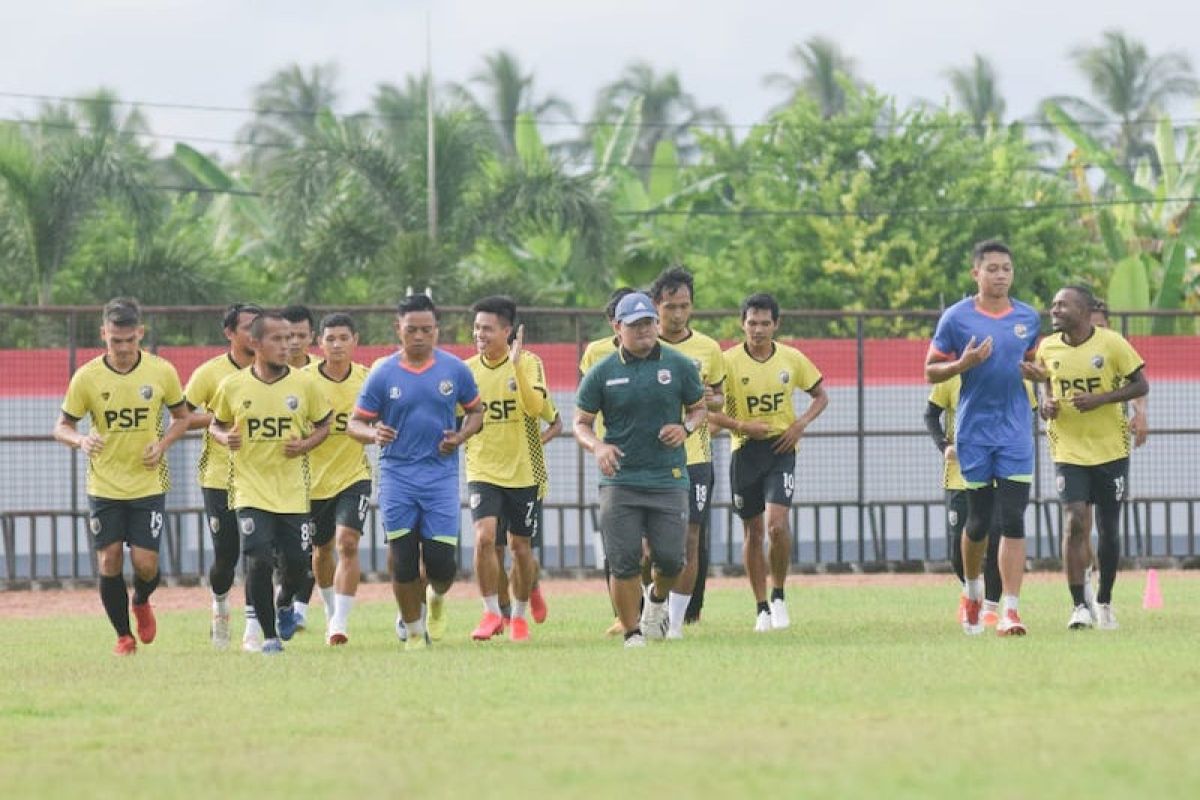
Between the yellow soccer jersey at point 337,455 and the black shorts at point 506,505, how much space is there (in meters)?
1.19

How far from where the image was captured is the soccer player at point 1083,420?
1591 cm

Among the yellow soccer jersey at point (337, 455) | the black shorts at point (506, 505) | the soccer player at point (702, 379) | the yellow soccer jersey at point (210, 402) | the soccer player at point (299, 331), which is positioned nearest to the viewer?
the soccer player at point (702, 379)

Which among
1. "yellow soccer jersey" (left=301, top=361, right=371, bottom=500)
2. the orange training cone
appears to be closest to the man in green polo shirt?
"yellow soccer jersey" (left=301, top=361, right=371, bottom=500)

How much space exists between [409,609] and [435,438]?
1.12 meters

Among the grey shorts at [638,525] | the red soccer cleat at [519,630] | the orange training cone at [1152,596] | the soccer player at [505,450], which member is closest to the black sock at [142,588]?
the soccer player at [505,450]

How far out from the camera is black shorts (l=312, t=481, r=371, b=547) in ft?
57.1

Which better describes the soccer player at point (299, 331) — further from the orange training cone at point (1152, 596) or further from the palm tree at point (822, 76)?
the palm tree at point (822, 76)

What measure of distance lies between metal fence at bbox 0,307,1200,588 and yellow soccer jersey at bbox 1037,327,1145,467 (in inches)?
452

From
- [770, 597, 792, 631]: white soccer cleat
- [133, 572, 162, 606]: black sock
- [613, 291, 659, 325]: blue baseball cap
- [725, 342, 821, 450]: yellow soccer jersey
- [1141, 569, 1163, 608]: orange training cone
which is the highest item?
[613, 291, 659, 325]: blue baseball cap

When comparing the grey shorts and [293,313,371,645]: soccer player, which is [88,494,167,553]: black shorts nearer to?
[293,313,371,645]: soccer player

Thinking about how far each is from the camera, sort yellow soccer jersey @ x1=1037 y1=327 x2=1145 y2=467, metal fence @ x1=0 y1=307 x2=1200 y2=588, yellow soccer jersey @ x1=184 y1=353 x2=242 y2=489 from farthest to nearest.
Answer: metal fence @ x1=0 y1=307 x2=1200 y2=588, yellow soccer jersey @ x1=184 y1=353 x2=242 y2=489, yellow soccer jersey @ x1=1037 y1=327 x2=1145 y2=467

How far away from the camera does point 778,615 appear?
57.3ft

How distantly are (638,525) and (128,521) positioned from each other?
11.5 feet

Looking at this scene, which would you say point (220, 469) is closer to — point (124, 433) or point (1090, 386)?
point (124, 433)
